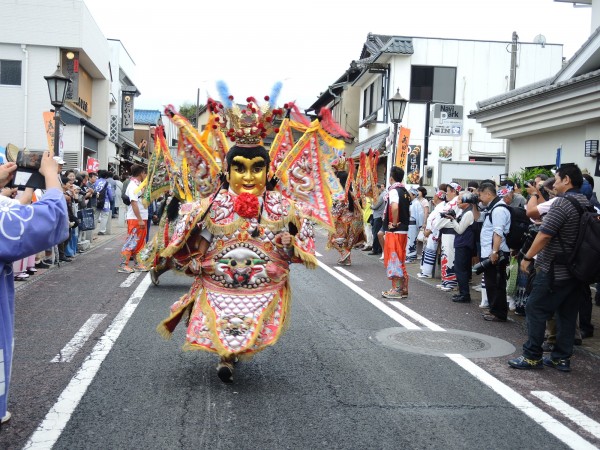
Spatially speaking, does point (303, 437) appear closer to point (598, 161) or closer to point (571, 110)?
point (598, 161)

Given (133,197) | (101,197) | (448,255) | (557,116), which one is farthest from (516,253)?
(101,197)

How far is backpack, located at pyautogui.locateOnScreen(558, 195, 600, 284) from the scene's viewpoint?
5906mm

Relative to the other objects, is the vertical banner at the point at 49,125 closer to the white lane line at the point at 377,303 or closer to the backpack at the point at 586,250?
the white lane line at the point at 377,303

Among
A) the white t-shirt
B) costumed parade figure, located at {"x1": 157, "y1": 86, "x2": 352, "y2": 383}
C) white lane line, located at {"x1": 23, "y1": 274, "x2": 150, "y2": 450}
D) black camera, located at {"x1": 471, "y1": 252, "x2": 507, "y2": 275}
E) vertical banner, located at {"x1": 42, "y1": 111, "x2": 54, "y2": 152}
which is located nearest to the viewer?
white lane line, located at {"x1": 23, "y1": 274, "x2": 150, "y2": 450}

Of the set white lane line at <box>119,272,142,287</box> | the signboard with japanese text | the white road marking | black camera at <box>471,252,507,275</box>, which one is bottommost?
white lane line at <box>119,272,142,287</box>

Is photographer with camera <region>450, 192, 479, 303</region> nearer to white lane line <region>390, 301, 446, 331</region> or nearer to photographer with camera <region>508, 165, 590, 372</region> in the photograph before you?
white lane line <region>390, 301, 446, 331</region>

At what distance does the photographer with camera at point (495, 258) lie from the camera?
8.60 metres

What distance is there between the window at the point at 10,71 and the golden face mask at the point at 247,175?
2658 cm

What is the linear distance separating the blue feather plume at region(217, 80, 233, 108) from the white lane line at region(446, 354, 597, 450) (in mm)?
3203

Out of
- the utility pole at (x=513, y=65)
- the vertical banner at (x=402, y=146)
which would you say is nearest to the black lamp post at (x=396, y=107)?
the vertical banner at (x=402, y=146)

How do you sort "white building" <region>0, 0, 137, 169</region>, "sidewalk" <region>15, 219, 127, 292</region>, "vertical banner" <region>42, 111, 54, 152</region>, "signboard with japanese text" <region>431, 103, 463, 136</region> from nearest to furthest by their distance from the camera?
"sidewalk" <region>15, 219, 127, 292</region> → "signboard with japanese text" <region>431, 103, 463, 136</region> → "vertical banner" <region>42, 111, 54, 152</region> → "white building" <region>0, 0, 137, 169</region>

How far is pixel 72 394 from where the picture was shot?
5023mm

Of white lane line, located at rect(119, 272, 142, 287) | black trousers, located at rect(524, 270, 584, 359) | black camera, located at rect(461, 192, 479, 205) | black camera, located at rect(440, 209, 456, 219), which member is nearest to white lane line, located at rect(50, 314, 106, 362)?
white lane line, located at rect(119, 272, 142, 287)

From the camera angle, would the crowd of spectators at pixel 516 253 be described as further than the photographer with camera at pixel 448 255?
No
